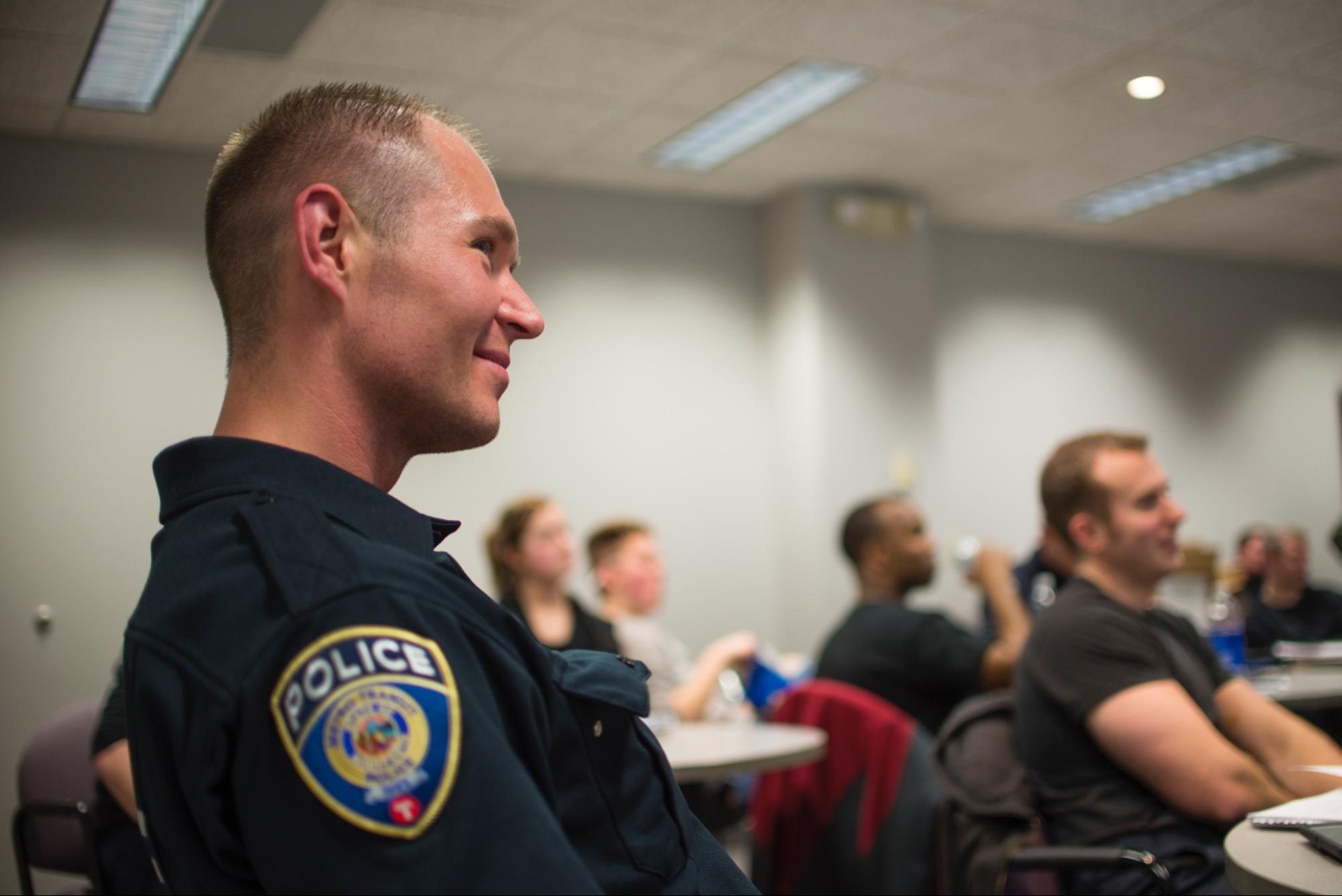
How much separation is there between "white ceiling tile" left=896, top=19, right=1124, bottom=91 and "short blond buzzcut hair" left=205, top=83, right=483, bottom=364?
0.83 m

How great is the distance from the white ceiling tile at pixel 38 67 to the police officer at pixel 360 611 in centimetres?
39

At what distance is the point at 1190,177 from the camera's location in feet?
4.74

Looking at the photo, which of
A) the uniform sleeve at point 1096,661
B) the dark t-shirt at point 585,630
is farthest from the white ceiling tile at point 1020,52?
the dark t-shirt at point 585,630

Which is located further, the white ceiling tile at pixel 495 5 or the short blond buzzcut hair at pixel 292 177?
the white ceiling tile at pixel 495 5

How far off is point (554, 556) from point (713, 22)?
83.6 inches

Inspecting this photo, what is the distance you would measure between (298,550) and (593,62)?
75.6 inches

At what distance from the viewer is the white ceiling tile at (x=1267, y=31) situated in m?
1.08

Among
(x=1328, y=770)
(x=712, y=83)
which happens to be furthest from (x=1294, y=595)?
(x=712, y=83)

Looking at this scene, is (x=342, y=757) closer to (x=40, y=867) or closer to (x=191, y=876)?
(x=191, y=876)

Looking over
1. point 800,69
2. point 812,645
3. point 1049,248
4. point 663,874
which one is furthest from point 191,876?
point 812,645

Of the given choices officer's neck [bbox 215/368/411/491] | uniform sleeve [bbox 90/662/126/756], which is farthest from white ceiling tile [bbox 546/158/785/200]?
officer's neck [bbox 215/368/411/491]

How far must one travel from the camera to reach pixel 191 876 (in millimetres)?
672

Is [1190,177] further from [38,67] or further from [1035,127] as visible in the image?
[38,67]

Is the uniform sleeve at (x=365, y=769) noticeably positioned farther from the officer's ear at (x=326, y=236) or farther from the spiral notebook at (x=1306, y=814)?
the spiral notebook at (x=1306, y=814)
